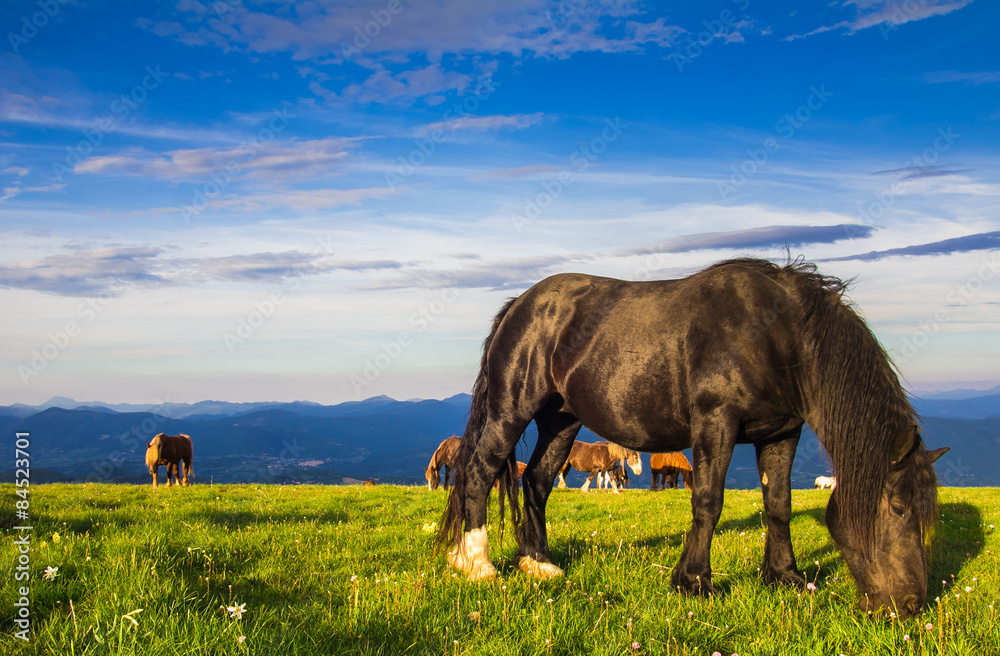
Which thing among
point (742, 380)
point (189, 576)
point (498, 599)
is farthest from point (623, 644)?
point (189, 576)

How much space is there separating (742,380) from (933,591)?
9.97 feet

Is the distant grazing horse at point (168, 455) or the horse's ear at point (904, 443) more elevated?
the horse's ear at point (904, 443)

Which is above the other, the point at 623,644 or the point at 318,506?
the point at 623,644

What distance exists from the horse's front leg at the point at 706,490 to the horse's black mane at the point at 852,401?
819mm

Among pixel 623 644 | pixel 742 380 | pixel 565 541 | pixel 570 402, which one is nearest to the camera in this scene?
pixel 623 644

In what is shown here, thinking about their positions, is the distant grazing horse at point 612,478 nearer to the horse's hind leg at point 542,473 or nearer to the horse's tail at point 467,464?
the horse's hind leg at point 542,473

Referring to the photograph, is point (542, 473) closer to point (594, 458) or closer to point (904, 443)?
point (904, 443)

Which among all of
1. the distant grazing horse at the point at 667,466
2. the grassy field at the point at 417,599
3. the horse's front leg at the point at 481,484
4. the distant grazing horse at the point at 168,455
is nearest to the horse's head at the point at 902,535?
the grassy field at the point at 417,599

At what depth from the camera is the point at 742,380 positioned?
5660mm

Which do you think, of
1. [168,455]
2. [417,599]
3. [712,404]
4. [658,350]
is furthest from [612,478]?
[417,599]

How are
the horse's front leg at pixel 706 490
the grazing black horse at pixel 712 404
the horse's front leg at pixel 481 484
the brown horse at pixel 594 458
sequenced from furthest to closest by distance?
the brown horse at pixel 594 458
the horse's front leg at pixel 481 484
the horse's front leg at pixel 706 490
the grazing black horse at pixel 712 404

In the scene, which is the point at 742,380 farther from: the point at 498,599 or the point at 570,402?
the point at 498,599

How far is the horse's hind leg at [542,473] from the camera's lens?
7012 mm

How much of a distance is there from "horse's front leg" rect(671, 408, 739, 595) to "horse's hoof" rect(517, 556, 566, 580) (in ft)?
3.97
